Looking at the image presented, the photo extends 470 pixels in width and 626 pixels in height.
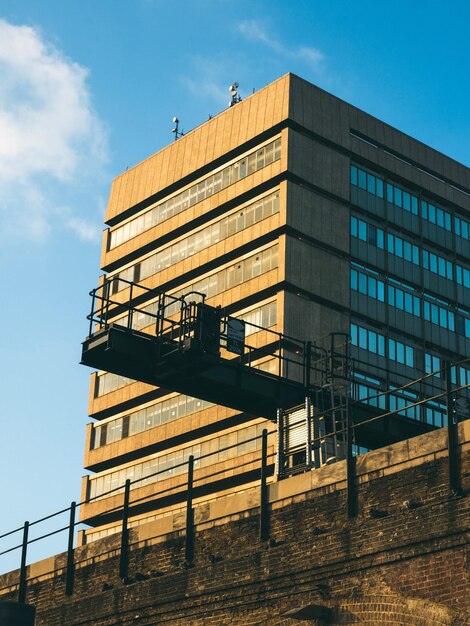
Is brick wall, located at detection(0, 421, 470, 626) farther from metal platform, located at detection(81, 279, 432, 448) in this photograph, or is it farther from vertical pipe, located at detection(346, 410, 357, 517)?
metal platform, located at detection(81, 279, 432, 448)

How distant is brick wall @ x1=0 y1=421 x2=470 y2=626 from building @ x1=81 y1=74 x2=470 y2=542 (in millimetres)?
43511

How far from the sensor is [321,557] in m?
19.5

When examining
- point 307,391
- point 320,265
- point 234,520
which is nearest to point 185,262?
point 320,265

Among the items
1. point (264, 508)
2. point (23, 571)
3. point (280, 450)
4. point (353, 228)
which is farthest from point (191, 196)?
point (264, 508)

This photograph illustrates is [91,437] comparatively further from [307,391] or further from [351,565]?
[351,565]

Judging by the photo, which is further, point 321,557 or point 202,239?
point 202,239

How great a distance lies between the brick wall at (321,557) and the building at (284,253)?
4351 centimetres

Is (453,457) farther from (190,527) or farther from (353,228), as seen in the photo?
(353,228)

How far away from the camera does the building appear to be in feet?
236

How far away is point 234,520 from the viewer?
→ 71.3ft

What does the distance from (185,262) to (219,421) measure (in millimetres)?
12550

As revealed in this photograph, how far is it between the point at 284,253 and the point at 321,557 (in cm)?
5158

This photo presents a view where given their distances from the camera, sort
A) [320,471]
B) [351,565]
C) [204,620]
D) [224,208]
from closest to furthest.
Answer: [351,565] < [320,471] < [204,620] < [224,208]

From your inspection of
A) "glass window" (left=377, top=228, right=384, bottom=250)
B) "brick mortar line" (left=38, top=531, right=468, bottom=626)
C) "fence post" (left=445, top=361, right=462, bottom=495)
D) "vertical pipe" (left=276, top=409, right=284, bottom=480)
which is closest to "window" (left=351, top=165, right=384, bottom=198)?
"glass window" (left=377, top=228, right=384, bottom=250)
